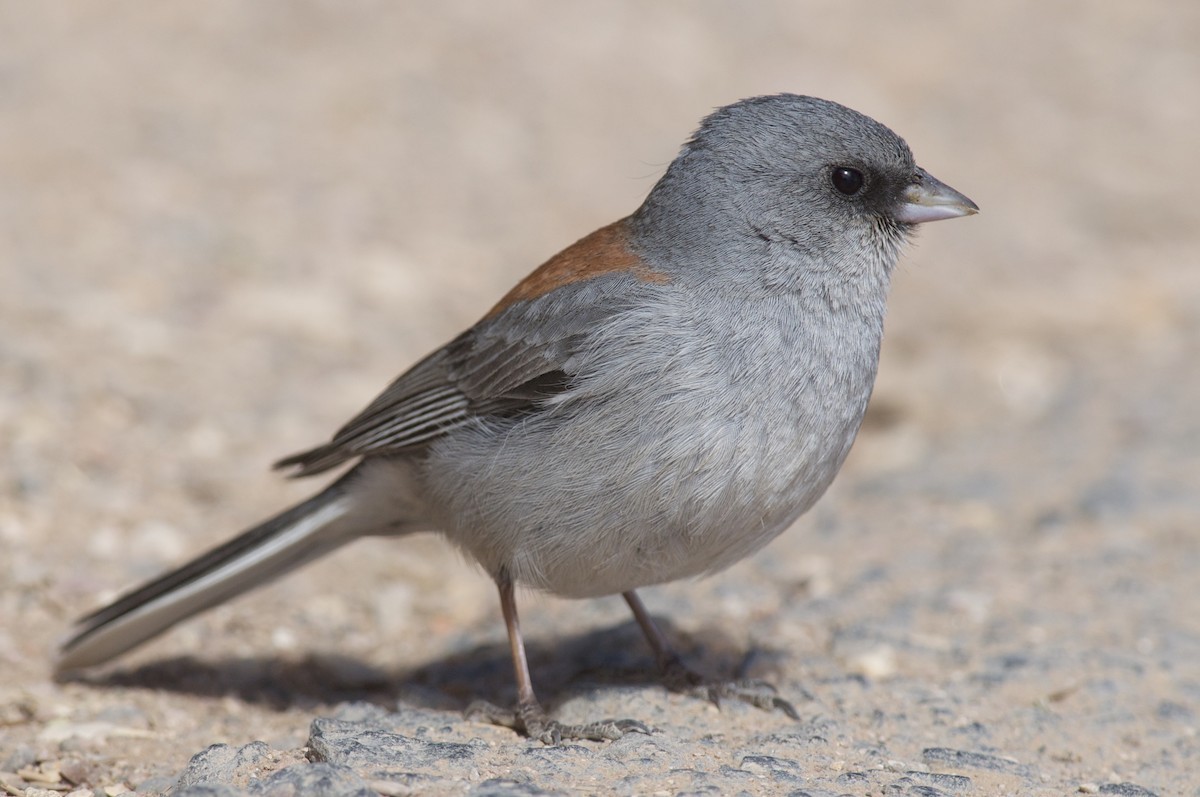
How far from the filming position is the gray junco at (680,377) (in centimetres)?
362

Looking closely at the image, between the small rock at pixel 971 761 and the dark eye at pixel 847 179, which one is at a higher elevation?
the dark eye at pixel 847 179

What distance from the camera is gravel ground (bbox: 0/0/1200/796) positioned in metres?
3.98

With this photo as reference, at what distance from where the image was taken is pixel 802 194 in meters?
3.93

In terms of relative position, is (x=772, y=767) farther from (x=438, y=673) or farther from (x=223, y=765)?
(x=438, y=673)

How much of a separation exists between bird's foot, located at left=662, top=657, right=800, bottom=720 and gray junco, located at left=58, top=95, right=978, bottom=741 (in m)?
0.01

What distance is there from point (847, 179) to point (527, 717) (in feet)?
6.21

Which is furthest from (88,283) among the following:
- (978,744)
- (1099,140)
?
(1099,140)

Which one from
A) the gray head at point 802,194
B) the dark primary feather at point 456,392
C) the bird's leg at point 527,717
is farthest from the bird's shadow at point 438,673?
the gray head at point 802,194

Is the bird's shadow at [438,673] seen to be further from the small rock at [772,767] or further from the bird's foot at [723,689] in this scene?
the small rock at [772,767]

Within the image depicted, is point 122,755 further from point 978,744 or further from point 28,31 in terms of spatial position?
point 28,31

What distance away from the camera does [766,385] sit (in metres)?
3.62

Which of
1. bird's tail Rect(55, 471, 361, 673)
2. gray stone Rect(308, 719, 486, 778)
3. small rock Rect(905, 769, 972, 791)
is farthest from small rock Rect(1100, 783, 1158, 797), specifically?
bird's tail Rect(55, 471, 361, 673)

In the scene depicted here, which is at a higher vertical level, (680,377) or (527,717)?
(680,377)

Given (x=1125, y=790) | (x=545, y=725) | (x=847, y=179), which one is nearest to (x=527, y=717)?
(x=545, y=725)
